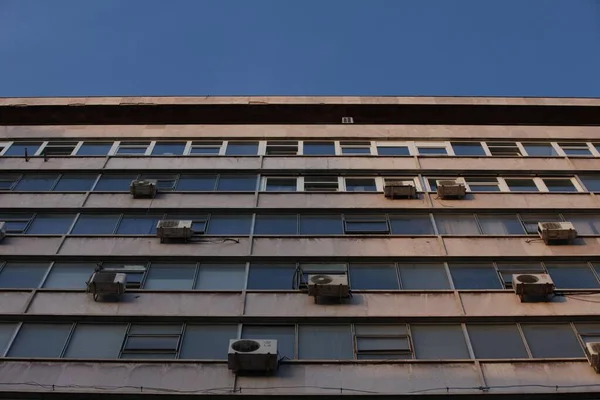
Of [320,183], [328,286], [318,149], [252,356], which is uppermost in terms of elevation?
[318,149]

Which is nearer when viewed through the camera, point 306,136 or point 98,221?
point 98,221

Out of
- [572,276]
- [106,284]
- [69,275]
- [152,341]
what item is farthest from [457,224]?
[69,275]

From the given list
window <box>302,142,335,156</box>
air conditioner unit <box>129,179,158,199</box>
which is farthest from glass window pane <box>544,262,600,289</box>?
air conditioner unit <box>129,179,158,199</box>

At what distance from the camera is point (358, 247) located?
1792 centimetres

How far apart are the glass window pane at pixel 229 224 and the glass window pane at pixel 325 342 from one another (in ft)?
14.4

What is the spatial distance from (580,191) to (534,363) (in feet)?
28.4

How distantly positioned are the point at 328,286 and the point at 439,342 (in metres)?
2.87

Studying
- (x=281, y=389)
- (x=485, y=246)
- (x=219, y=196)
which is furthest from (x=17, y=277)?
(x=485, y=246)

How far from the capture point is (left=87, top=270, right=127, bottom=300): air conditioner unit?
1575 cm

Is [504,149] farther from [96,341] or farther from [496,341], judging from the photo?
[96,341]

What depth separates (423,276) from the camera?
16984mm

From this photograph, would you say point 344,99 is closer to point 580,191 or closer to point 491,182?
point 491,182

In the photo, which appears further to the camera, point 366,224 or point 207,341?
point 366,224

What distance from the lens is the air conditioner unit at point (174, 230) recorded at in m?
17.8
